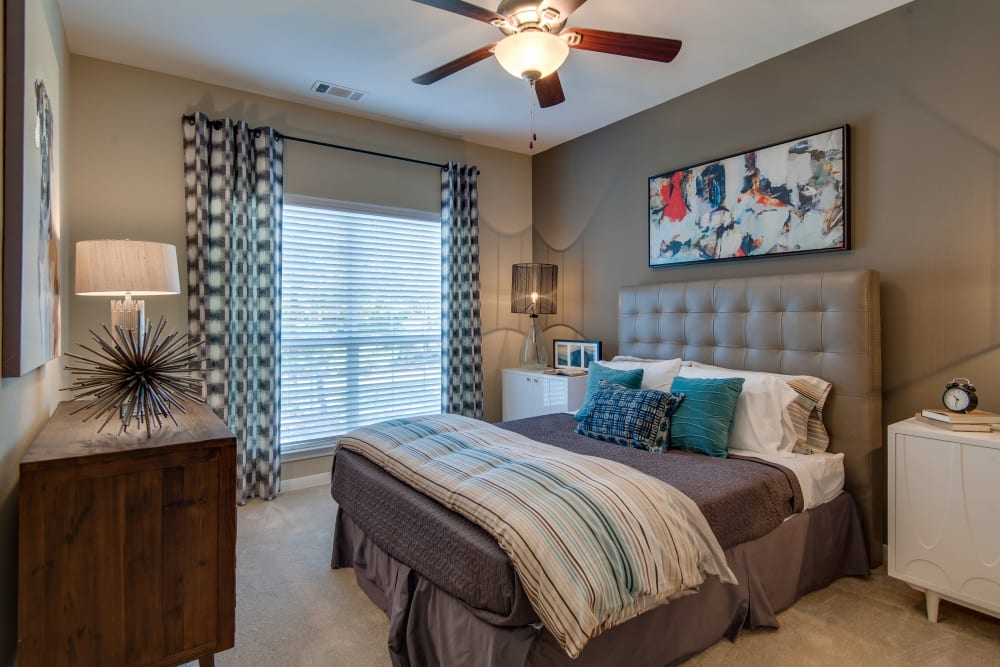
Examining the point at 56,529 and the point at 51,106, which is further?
the point at 51,106

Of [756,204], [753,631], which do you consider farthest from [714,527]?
[756,204]

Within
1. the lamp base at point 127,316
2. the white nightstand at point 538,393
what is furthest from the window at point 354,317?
the lamp base at point 127,316

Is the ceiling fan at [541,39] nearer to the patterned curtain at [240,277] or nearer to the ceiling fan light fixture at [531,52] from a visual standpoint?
the ceiling fan light fixture at [531,52]

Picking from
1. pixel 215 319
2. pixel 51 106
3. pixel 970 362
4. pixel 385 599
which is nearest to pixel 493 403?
pixel 215 319

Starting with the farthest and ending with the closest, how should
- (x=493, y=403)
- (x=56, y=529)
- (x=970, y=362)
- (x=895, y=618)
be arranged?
(x=493, y=403), (x=970, y=362), (x=895, y=618), (x=56, y=529)

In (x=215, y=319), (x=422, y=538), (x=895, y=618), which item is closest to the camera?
(x=422, y=538)

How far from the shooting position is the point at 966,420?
229cm

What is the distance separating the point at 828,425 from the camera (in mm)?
2918

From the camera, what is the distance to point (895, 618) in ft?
7.73

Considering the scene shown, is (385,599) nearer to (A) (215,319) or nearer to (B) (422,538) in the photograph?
(B) (422,538)

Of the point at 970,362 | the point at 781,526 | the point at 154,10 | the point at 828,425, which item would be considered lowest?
the point at 781,526

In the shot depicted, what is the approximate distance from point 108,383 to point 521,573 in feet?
4.52

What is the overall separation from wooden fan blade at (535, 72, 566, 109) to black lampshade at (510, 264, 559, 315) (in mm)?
1899

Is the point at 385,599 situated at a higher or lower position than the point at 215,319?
lower
